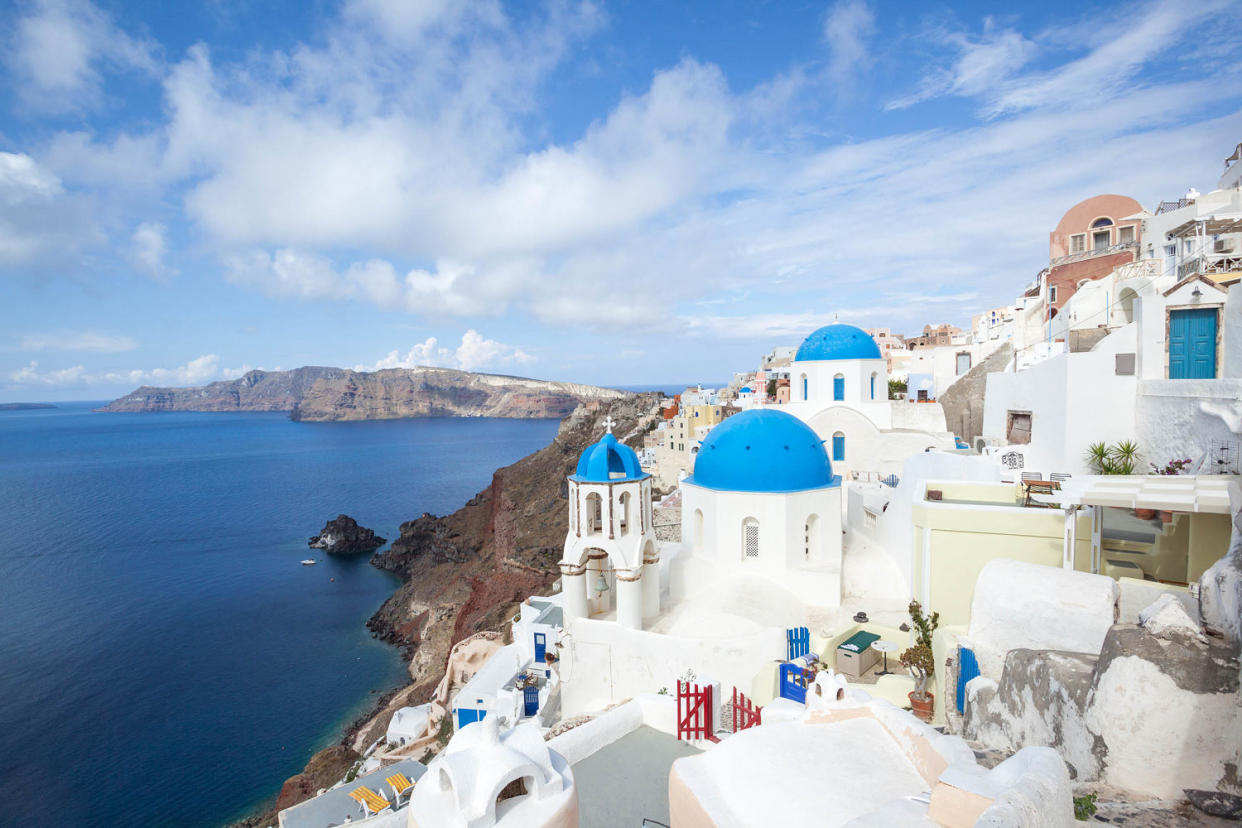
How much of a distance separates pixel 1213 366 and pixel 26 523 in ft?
272

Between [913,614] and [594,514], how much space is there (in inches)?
271

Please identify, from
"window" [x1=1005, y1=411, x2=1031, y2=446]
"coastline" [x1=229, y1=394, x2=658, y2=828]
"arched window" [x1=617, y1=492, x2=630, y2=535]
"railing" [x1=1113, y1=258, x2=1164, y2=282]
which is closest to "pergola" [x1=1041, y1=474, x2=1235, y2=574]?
"arched window" [x1=617, y1=492, x2=630, y2=535]

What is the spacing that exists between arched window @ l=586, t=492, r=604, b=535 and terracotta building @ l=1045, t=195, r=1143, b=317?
21500 mm

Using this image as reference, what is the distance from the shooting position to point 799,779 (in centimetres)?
438

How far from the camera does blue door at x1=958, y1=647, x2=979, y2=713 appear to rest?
24.3 ft

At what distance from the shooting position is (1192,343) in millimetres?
12812

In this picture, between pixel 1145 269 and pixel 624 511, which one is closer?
pixel 624 511

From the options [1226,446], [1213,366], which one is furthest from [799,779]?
[1213,366]

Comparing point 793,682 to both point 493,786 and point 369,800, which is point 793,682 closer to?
point 493,786

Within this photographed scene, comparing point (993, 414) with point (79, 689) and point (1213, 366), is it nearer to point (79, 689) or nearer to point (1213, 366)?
point (1213, 366)

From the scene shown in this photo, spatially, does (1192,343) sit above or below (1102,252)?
below

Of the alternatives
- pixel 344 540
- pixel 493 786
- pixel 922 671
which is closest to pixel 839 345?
pixel 922 671

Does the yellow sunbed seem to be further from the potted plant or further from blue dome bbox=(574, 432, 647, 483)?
the potted plant

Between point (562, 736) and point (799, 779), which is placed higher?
point (799, 779)
